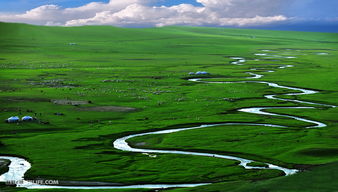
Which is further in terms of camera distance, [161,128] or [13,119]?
[13,119]

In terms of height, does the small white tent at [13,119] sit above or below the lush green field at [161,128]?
above

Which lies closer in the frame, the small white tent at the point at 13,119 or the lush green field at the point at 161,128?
the lush green field at the point at 161,128

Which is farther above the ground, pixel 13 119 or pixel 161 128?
pixel 13 119

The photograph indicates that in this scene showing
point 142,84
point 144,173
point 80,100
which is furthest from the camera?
point 142,84

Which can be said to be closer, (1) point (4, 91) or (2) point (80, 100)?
(2) point (80, 100)

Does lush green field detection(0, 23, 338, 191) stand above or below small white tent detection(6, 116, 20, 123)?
below

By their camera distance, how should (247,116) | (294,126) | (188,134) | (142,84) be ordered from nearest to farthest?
1. (188,134)
2. (294,126)
3. (247,116)
4. (142,84)

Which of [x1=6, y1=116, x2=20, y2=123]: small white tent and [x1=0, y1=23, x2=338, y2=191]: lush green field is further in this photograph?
[x1=6, y1=116, x2=20, y2=123]: small white tent

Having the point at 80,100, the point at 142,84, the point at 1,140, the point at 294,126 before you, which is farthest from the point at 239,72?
the point at 1,140

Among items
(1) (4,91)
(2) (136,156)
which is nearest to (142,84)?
(1) (4,91)

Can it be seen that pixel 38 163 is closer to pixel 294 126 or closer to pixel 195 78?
pixel 294 126
